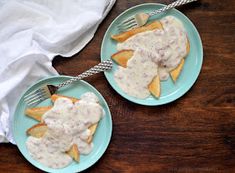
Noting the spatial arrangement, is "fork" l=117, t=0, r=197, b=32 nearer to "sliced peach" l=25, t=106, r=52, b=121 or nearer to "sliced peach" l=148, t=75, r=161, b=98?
"sliced peach" l=148, t=75, r=161, b=98

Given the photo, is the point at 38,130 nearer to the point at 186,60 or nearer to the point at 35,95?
the point at 35,95

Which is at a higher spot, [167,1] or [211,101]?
[167,1]

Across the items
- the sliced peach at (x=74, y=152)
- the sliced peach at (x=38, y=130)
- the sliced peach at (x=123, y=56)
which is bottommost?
the sliced peach at (x=74, y=152)

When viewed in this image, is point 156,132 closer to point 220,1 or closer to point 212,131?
point 212,131

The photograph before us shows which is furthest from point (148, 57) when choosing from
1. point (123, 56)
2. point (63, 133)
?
point (63, 133)

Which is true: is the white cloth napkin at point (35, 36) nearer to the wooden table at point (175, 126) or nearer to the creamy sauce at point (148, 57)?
the wooden table at point (175, 126)

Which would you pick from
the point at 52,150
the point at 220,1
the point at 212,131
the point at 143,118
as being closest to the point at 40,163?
the point at 52,150

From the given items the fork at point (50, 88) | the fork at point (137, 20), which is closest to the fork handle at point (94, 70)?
the fork at point (50, 88)
